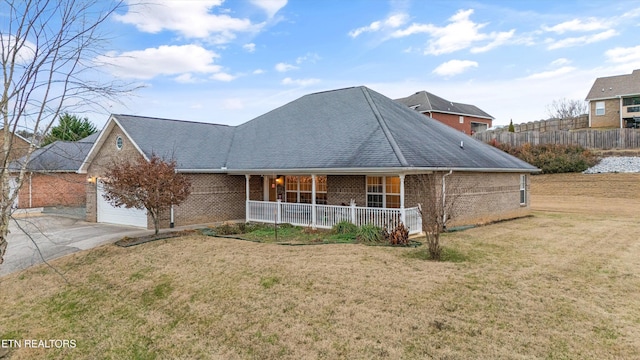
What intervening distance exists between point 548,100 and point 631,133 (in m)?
39.3

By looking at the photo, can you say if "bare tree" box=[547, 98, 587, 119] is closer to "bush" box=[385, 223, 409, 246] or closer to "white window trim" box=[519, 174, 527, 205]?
"white window trim" box=[519, 174, 527, 205]

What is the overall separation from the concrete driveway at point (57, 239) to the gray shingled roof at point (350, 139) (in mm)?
5999

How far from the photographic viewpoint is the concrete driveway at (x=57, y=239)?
459 inches

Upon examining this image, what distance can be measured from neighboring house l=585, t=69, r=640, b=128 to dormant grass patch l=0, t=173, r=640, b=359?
3691 centimetres

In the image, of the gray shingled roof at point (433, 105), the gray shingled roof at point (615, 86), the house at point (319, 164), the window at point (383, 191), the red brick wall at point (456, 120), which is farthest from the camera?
the red brick wall at point (456, 120)

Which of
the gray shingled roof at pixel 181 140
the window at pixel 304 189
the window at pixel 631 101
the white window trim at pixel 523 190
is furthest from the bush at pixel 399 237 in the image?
the window at pixel 631 101

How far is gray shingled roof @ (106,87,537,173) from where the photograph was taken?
14322 millimetres

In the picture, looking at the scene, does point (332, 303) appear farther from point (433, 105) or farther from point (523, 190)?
point (433, 105)

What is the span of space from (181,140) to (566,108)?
70.2 m

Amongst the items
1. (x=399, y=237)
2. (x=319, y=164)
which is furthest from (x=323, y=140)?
(x=399, y=237)

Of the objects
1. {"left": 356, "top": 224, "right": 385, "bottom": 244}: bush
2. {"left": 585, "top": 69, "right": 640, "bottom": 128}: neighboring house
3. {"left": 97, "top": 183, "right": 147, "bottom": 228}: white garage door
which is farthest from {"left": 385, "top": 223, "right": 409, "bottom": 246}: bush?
{"left": 585, "top": 69, "right": 640, "bottom": 128}: neighboring house

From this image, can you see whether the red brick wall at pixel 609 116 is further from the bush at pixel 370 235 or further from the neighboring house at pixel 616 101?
the bush at pixel 370 235

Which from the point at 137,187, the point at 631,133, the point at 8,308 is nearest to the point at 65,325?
the point at 8,308

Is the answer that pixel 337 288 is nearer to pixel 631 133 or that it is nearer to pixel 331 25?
pixel 331 25
